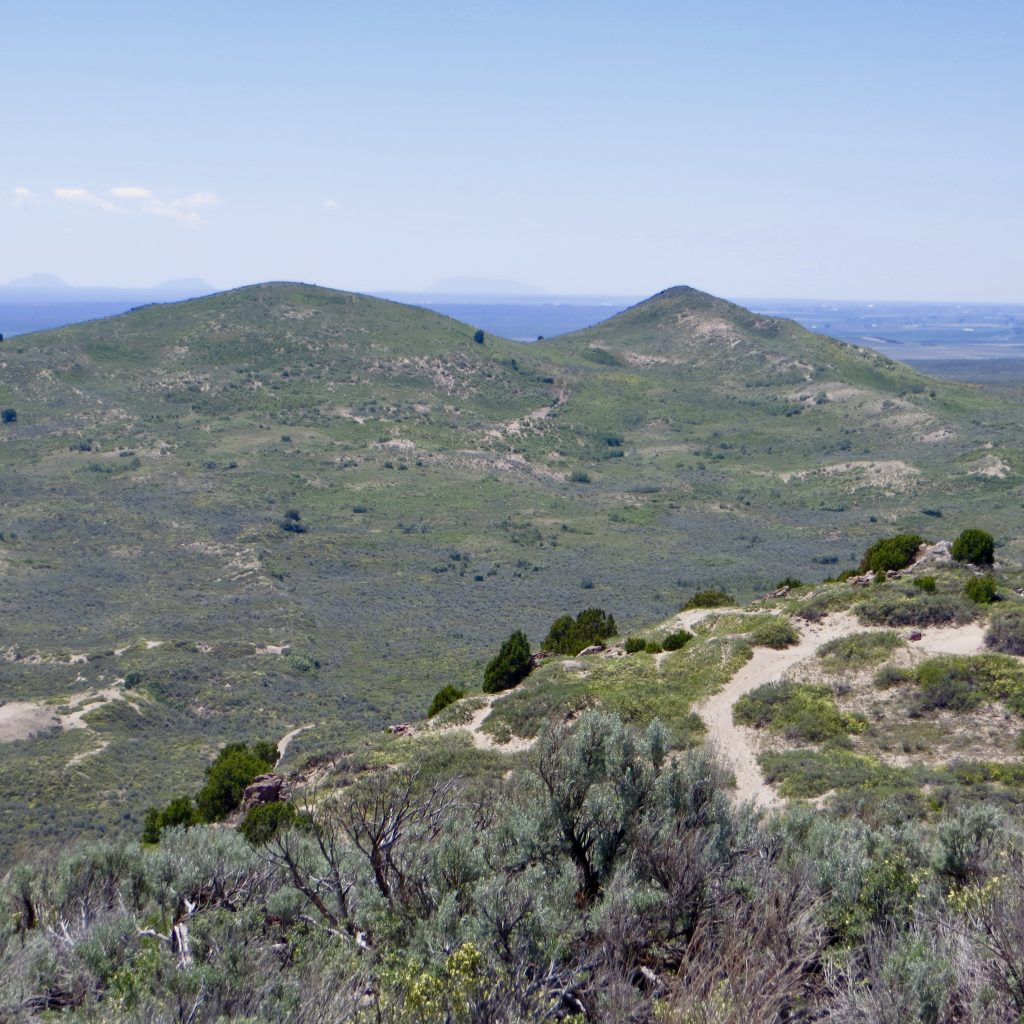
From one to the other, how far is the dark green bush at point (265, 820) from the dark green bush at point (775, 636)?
45.3 feet

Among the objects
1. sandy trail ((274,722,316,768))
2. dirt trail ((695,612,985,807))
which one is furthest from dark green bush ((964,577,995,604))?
sandy trail ((274,722,316,768))

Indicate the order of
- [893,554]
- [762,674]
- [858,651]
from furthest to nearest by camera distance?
[893,554], [762,674], [858,651]

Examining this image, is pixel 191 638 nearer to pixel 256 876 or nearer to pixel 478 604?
pixel 478 604

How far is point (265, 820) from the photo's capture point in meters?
15.7

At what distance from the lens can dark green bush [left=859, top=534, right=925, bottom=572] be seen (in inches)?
1166

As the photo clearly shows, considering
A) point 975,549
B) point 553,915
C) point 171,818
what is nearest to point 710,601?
point 975,549

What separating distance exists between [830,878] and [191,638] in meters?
35.7

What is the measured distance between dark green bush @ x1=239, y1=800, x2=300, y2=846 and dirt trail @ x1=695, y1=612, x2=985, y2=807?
806 cm

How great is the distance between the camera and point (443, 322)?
110688 millimetres

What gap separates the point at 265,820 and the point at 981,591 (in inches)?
761

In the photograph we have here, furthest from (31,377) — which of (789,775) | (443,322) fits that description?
(789,775)

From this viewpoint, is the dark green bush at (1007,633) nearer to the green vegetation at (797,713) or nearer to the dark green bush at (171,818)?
the green vegetation at (797,713)

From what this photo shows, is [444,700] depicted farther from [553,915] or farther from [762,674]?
[553,915]

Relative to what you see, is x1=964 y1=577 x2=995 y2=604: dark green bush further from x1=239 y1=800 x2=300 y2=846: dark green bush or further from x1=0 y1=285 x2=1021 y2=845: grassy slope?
x1=239 y1=800 x2=300 y2=846: dark green bush
